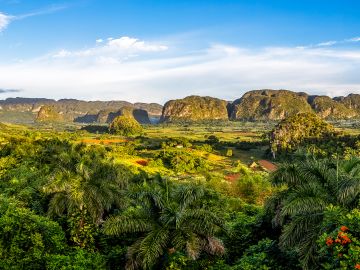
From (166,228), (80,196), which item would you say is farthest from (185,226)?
(80,196)

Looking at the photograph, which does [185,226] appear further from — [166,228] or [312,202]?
[312,202]

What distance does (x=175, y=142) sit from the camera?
425ft

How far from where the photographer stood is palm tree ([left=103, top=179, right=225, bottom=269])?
54.3 feet

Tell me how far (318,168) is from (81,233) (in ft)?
40.8

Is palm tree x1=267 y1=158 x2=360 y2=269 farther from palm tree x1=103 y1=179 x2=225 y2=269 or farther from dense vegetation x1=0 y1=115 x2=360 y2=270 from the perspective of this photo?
palm tree x1=103 y1=179 x2=225 y2=269

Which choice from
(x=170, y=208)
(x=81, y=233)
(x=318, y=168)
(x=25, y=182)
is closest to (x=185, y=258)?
(x=170, y=208)

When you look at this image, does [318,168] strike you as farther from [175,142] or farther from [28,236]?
[175,142]

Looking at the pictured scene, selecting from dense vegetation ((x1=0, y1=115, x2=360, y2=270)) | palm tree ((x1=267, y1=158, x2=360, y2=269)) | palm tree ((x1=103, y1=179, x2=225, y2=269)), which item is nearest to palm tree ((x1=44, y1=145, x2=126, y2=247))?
dense vegetation ((x1=0, y1=115, x2=360, y2=270))

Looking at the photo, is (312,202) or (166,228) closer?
(312,202)

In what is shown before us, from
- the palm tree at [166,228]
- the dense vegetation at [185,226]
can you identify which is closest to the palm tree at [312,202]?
the dense vegetation at [185,226]

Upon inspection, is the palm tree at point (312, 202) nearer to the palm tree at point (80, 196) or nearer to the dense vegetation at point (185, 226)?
the dense vegetation at point (185, 226)

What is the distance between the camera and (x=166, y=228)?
686 inches

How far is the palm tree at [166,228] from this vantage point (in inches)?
652

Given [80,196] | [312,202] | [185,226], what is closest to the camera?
[312,202]
